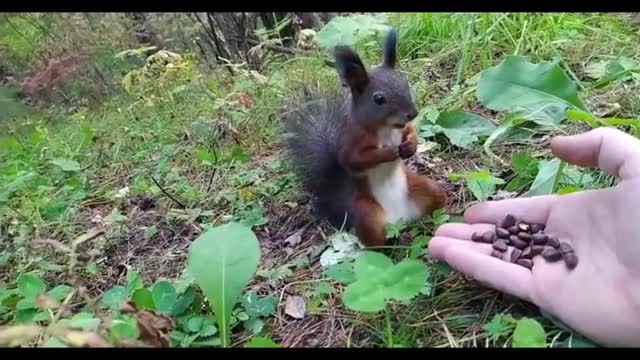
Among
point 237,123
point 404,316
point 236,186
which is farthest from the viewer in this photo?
point 237,123

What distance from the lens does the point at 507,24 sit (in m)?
3.08

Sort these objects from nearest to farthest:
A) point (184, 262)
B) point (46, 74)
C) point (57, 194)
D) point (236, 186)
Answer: point (184, 262), point (236, 186), point (57, 194), point (46, 74)

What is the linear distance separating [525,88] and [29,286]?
1.33 meters

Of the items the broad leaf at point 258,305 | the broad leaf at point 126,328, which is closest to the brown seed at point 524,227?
the broad leaf at point 258,305

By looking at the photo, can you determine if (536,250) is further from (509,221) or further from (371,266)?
(371,266)

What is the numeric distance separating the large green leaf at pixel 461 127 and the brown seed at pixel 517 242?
67 centimetres

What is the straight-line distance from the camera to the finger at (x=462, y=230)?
1.78m

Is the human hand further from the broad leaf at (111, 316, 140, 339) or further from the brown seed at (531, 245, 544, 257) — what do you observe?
the broad leaf at (111, 316, 140, 339)

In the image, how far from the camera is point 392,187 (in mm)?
2029

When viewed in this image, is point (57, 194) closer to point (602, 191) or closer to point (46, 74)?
point (602, 191)

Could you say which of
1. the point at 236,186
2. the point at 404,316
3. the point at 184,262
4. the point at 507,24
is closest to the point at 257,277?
the point at 184,262

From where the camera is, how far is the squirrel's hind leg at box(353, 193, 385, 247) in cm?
192
